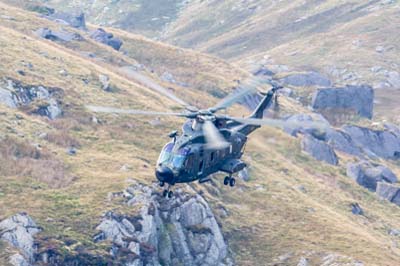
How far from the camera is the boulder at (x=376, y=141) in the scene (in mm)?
107231

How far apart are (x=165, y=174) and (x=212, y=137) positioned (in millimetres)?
3250

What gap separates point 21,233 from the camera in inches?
1820

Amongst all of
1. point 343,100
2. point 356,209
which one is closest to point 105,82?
point 356,209

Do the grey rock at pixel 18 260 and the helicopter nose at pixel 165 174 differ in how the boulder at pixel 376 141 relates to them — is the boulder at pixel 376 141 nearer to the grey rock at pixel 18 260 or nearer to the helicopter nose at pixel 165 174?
the helicopter nose at pixel 165 174

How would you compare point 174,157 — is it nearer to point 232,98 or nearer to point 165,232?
point 232,98

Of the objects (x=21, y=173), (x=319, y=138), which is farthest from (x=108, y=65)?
(x=21, y=173)

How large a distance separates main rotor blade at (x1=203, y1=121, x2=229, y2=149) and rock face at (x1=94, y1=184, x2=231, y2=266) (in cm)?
927

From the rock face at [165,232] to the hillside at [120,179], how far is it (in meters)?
0.67

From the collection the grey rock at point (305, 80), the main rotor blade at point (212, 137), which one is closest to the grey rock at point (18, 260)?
the main rotor blade at point (212, 137)

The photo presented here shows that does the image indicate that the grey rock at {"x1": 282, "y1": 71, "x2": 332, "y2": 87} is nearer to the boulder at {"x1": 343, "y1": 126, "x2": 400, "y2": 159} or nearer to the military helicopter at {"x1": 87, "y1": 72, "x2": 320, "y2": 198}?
the boulder at {"x1": 343, "y1": 126, "x2": 400, "y2": 159}

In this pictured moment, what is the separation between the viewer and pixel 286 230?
60.8 m

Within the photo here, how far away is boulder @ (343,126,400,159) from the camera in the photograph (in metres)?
107

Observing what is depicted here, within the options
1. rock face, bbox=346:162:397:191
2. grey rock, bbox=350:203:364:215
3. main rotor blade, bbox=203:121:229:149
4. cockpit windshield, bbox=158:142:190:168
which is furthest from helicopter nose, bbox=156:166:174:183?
rock face, bbox=346:162:397:191

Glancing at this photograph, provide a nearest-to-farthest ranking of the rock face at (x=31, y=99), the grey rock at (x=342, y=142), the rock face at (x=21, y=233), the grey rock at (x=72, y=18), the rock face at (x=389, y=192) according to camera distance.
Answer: the rock face at (x=21, y=233), the rock face at (x=31, y=99), the rock face at (x=389, y=192), the grey rock at (x=342, y=142), the grey rock at (x=72, y=18)
